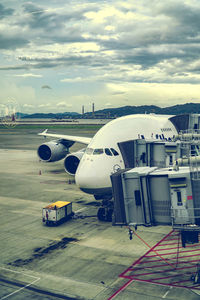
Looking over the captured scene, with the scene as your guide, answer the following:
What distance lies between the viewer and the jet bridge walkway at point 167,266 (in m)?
13.2

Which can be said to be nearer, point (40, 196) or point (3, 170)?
point (40, 196)

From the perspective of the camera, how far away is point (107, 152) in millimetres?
20141

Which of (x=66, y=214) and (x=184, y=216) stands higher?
(x=184, y=216)

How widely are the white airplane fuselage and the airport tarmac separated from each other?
9.75 ft

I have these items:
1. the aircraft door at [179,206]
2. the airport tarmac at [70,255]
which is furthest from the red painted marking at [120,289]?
the aircraft door at [179,206]

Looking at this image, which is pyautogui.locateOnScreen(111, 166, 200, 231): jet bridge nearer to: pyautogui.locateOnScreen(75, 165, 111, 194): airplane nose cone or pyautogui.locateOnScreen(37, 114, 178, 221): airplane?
pyautogui.locateOnScreen(75, 165, 111, 194): airplane nose cone

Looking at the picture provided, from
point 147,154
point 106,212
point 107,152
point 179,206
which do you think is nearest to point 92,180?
point 107,152

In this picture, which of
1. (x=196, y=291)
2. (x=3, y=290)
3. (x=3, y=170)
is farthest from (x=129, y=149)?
(x=3, y=170)

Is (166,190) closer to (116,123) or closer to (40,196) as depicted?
(116,123)

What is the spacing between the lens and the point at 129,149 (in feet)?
65.3

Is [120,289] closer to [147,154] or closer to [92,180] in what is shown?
[92,180]

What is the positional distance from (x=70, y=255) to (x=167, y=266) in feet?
15.7

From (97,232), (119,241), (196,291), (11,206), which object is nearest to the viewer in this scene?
(196,291)

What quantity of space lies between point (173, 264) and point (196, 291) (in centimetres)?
247
